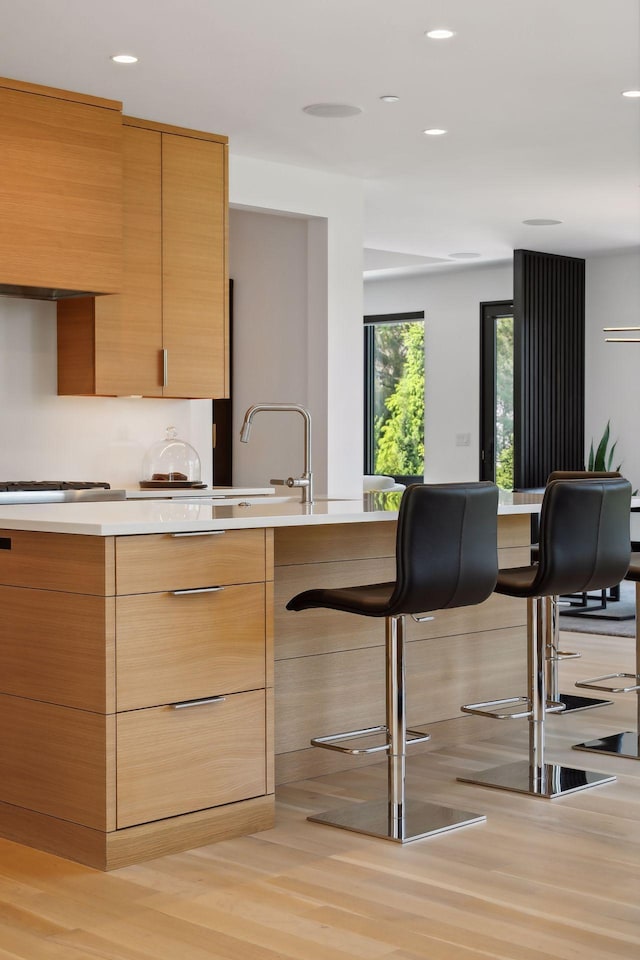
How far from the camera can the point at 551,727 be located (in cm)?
481

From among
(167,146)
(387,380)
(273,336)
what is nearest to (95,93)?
(167,146)

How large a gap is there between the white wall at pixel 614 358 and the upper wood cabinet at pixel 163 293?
4744mm

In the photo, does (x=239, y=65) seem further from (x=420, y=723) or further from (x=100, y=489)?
(x=420, y=723)

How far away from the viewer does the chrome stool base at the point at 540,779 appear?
3.79 m

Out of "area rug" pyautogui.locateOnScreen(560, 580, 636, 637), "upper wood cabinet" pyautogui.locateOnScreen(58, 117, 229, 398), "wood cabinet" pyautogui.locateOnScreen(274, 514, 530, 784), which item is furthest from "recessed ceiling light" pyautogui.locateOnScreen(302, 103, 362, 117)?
"area rug" pyautogui.locateOnScreen(560, 580, 636, 637)

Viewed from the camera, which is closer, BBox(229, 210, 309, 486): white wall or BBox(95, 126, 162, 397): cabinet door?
BBox(95, 126, 162, 397): cabinet door

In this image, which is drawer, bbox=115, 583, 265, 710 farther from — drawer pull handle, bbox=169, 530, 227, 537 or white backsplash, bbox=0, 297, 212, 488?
white backsplash, bbox=0, 297, 212, 488

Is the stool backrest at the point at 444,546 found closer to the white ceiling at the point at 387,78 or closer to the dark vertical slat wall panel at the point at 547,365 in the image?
the white ceiling at the point at 387,78

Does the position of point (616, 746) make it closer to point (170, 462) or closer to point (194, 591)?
point (194, 591)

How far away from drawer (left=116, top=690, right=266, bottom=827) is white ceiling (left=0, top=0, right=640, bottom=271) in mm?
2454

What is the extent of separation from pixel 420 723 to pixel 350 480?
2742 mm

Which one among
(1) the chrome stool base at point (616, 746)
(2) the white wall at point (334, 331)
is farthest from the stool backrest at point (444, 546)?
(2) the white wall at point (334, 331)

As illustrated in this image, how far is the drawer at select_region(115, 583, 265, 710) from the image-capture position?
3.04 m

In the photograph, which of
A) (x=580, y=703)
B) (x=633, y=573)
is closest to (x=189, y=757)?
(x=633, y=573)
